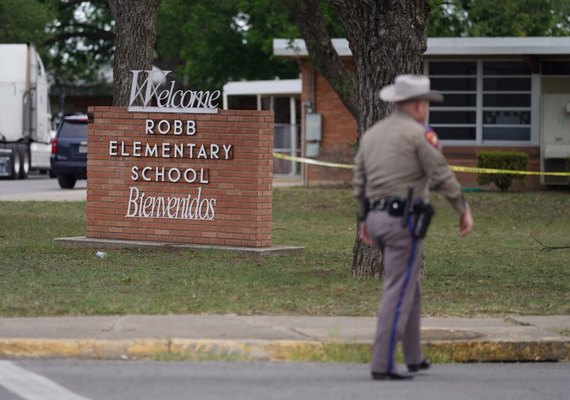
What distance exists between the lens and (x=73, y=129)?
3359 cm

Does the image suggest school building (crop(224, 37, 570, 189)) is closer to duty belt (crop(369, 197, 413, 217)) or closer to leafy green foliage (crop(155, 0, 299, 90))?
leafy green foliage (crop(155, 0, 299, 90))

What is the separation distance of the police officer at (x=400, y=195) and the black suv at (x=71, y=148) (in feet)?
81.8

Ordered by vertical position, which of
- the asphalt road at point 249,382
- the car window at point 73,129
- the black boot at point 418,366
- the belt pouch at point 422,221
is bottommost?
the asphalt road at point 249,382

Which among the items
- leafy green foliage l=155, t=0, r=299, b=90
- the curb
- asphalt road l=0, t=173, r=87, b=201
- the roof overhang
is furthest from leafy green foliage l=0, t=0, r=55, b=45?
the curb

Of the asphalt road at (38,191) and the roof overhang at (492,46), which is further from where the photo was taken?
the roof overhang at (492,46)

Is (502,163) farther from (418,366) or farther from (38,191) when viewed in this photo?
(418,366)

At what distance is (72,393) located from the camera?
8.07m

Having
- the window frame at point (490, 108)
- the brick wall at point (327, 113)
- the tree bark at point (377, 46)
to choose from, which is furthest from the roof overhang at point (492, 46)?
the tree bark at point (377, 46)

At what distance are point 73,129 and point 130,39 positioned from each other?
15.3m

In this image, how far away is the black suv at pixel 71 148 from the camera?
109ft

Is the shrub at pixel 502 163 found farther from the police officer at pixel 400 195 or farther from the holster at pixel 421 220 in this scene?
the holster at pixel 421 220

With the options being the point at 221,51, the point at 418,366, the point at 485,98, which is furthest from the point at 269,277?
the point at 221,51

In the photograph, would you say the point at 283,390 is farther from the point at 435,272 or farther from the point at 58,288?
the point at 435,272

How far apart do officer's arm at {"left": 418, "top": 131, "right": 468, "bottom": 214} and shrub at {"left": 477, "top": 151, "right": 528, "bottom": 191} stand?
2267 centimetres
